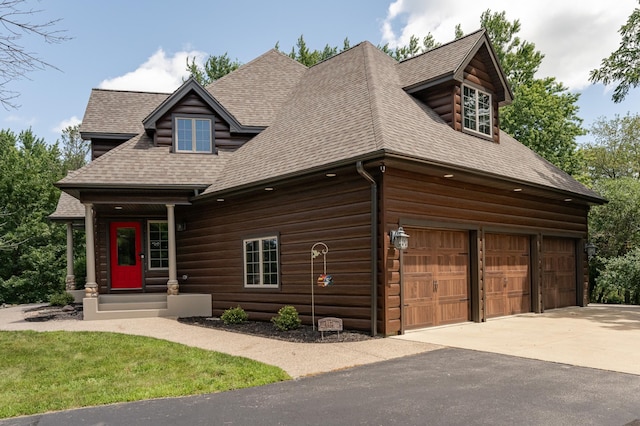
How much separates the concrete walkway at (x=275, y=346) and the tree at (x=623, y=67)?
12.9 metres

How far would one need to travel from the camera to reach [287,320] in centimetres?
1053

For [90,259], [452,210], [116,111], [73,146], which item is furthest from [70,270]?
[73,146]

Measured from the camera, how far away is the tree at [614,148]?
105 ft

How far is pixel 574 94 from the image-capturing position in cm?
2828

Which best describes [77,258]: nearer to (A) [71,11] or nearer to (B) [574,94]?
(A) [71,11]

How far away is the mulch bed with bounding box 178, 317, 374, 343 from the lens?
926cm

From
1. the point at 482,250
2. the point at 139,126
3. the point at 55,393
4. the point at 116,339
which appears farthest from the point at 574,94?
the point at 55,393

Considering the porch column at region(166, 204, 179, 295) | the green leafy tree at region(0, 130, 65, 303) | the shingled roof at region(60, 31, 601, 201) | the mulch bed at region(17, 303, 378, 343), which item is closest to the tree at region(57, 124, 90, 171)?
the green leafy tree at region(0, 130, 65, 303)

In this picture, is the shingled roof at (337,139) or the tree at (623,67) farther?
the tree at (623,67)

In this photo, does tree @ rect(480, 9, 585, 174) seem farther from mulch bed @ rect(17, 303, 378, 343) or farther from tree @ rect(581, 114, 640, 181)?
mulch bed @ rect(17, 303, 378, 343)

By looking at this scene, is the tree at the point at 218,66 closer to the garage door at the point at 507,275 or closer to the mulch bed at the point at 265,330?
the mulch bed at the point at 265,330

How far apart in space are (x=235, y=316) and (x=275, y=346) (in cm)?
339

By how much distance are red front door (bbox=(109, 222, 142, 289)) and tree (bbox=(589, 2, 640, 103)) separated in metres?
15.6

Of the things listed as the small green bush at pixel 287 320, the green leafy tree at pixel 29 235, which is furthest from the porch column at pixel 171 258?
the green leafy tree at pixel 29 235
